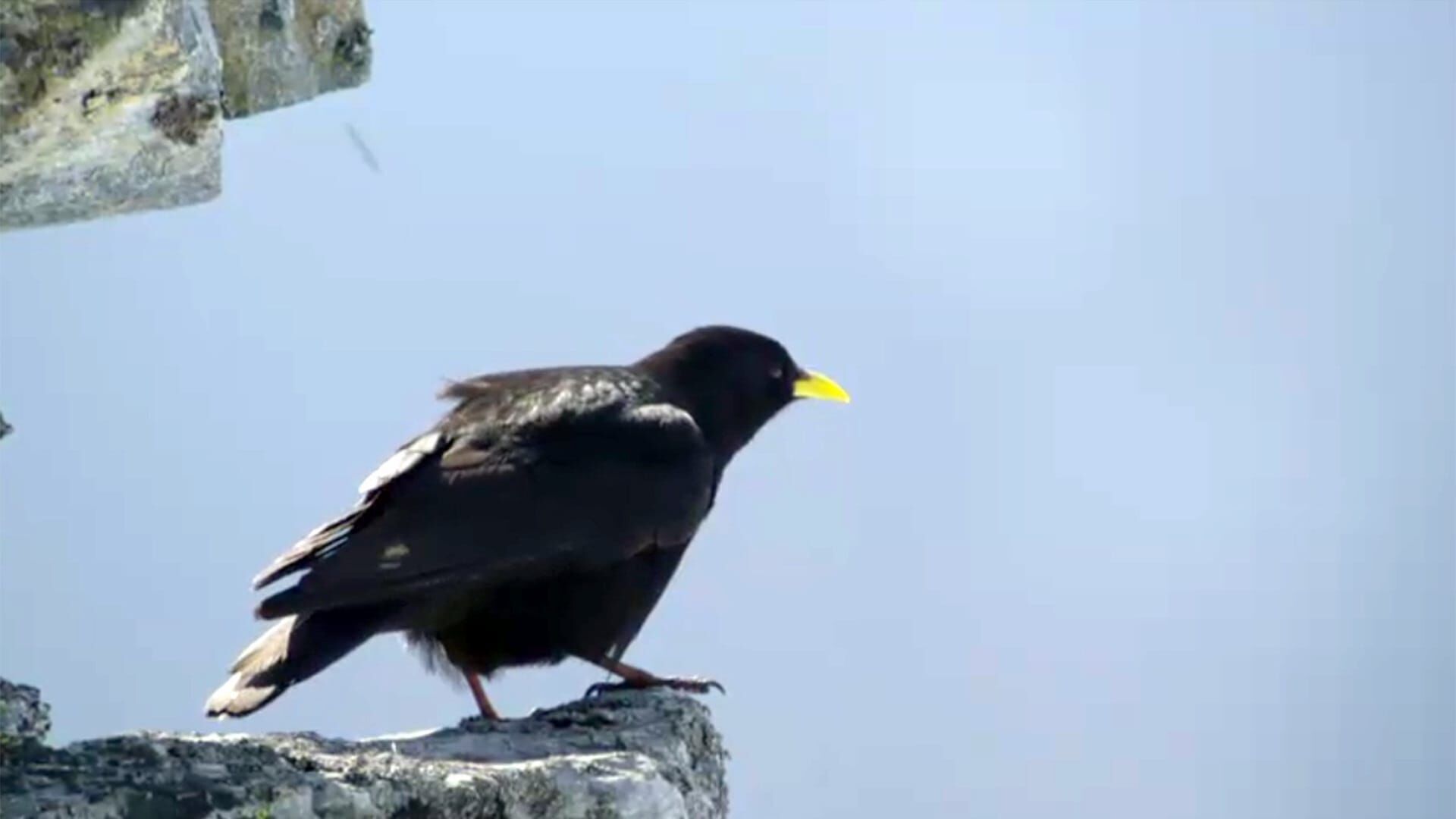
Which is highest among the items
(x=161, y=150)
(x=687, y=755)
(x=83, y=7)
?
(x=83, y=7)

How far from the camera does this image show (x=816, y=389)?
821 cm

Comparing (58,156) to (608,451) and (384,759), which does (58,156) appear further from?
(608,451)

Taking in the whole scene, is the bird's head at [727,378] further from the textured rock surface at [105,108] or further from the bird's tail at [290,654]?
the textured rock surface at [105,108]

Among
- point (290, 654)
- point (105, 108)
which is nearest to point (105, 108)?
point (105, 108)

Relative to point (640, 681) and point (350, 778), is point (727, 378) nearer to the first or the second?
point (640, 681)

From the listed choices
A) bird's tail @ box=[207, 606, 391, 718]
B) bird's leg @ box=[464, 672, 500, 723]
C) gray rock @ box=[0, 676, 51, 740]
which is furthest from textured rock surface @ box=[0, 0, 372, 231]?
bird's leg @ box=[464, 672, 500, 723]

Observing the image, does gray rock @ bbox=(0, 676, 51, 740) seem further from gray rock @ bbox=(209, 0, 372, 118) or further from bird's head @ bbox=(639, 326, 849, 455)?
bird's head @ bbox=(639, 326, 849, 455)

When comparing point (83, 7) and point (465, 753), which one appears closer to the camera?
point (83, 7)

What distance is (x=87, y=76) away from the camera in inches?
126

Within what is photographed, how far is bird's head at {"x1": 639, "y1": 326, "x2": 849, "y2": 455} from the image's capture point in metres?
7.58

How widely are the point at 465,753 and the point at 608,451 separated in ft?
9.66

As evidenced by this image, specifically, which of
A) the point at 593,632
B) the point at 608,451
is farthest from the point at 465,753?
the point at 608,451

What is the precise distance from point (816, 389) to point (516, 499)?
2.54 metres

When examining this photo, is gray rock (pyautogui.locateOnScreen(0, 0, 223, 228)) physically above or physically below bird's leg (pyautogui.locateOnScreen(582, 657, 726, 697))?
above
